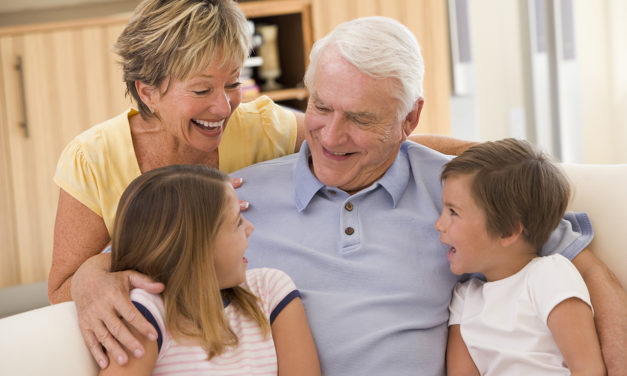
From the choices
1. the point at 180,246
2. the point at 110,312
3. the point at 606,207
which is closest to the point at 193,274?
the point at 180,246

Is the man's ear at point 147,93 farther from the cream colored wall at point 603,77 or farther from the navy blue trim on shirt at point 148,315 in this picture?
the cream colored wall at point 603,77

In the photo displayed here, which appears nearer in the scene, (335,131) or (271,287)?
(271,287)

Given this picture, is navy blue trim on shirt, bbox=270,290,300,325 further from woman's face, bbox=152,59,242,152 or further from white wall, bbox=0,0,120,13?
white wall, bbox=0,0,120,13

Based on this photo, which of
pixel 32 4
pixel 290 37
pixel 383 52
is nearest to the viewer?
pixel 383 52

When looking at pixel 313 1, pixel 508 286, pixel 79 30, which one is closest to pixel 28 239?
pixel 79 30

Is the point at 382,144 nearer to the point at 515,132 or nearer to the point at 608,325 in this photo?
the point at 608,325

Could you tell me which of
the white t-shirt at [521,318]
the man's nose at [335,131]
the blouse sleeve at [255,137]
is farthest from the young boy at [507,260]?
the blouse sleeve at [255,137]

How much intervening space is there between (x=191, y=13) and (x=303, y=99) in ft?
7.91

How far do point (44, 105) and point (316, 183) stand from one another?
2.78 metres

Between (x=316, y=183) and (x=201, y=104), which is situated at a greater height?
(x=201, y=104)

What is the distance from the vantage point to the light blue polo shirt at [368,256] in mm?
1532

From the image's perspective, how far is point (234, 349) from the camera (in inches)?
52.4

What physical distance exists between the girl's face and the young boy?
1.54 ft

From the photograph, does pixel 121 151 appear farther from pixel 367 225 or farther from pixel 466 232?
pixel 466 232
